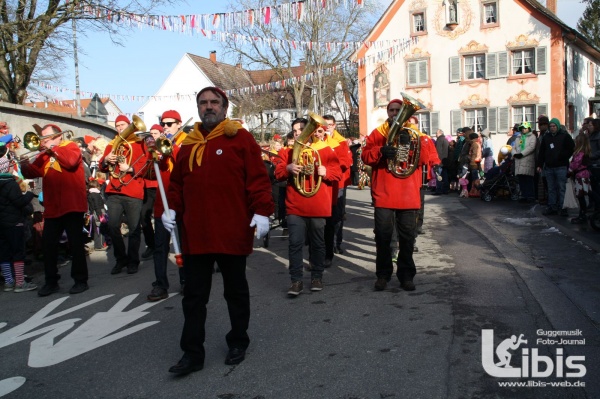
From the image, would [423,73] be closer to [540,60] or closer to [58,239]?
[540,60]

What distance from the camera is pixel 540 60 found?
109 ft

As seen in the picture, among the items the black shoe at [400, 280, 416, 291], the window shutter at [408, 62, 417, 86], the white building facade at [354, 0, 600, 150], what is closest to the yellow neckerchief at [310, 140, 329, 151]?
the black shoe at [400, 280, 416, 291]

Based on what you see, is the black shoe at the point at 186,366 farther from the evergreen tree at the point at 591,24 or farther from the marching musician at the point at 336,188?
the evergreen tree at the point at 591,24

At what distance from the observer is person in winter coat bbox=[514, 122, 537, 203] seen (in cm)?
1455

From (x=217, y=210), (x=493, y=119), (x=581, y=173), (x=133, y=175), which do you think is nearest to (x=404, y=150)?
(x=217, y=210)

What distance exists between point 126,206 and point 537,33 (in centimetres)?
3072

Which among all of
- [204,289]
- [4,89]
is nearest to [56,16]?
[4,89]

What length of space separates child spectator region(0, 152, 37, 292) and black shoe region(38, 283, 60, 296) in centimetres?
48

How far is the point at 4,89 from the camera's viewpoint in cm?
1998

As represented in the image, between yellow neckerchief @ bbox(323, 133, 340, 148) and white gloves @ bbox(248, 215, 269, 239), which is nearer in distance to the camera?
white gloves @ bbox(248, 215, 269, 239)

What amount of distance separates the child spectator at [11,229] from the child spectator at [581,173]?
350 inches

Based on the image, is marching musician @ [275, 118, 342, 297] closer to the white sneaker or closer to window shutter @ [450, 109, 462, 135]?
the white sneaker

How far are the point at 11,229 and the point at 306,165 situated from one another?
12.8 ft

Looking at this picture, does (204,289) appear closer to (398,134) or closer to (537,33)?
(398,134)
